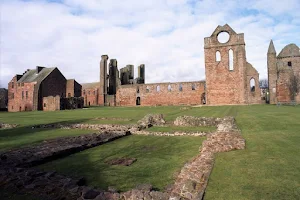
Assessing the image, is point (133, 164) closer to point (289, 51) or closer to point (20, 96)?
point (289, 51)

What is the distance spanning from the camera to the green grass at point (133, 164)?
18.7 ft

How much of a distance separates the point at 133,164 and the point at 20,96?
4752 cm

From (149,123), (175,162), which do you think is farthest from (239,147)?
(149,123)

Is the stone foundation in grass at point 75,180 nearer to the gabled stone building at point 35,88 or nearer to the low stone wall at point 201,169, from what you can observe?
the low stone wall at point 201,169

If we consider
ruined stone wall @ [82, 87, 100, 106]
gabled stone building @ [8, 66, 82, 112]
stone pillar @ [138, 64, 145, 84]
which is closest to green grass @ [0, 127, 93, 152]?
gabled stone building @ [8, 66, 82, 112]

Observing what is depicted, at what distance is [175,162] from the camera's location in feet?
23.0

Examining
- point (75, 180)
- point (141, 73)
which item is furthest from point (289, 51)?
point (75, 180)

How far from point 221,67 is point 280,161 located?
3335 centimetres

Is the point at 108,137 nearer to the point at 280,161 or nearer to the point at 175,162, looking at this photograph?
the point at 175,162

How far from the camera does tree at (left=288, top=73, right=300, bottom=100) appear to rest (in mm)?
39375

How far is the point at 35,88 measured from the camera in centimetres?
4472

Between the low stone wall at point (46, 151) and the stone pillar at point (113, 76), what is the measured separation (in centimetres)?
4692

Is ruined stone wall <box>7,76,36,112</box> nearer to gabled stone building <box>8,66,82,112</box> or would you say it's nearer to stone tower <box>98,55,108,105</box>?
gabled stone building <box>8,66,82,112</box>

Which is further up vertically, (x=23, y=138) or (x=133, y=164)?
(x=23, y=138)
